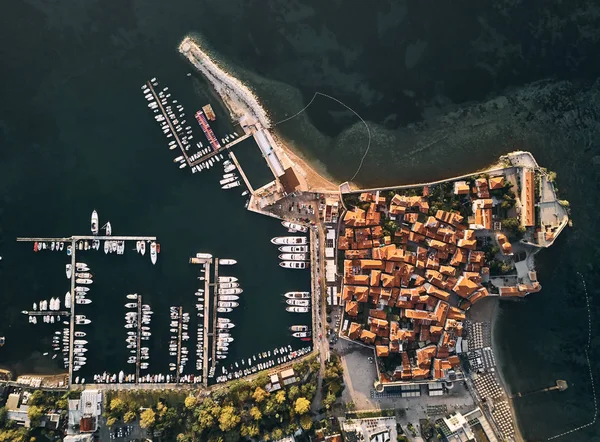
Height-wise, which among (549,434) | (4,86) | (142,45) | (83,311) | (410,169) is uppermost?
(142,45)

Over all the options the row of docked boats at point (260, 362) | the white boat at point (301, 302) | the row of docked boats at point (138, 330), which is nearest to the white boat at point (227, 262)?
the white boat at point (301, 302)

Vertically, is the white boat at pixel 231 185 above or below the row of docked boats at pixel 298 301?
above

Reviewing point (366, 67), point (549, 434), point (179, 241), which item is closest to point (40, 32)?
point (179, 241)

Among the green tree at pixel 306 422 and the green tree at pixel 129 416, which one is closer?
the green tree at pixel 306 422

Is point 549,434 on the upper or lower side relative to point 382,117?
lower

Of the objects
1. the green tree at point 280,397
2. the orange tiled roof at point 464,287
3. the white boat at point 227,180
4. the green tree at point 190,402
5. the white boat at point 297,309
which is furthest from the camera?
the white boat at point 227,180

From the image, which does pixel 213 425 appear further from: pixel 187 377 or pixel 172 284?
pixel 172 284

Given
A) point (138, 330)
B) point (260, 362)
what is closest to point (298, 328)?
point (260, 362)

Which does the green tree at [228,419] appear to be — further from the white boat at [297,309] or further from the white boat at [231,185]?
the white boat at [231,185]
